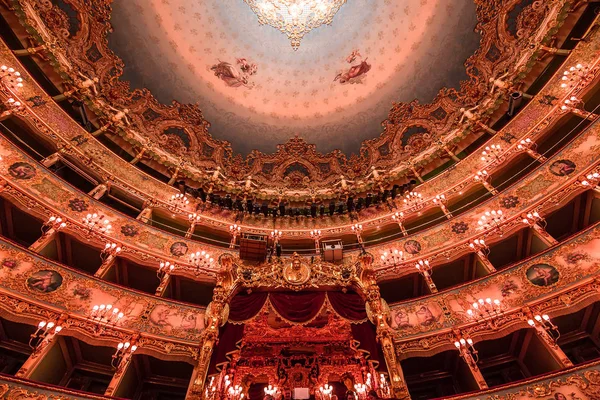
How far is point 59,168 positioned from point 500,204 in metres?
17.3

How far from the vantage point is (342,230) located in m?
15.8

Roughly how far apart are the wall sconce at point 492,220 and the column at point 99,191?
15050mm

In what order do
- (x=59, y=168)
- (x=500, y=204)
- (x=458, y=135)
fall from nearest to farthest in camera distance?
(x=500, y=204), (x=59, y=168), (x=458, y=135)

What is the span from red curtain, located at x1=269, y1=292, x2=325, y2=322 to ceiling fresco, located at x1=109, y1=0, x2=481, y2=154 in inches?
515

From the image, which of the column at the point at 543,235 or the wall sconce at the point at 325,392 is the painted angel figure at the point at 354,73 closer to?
the column at the point at 543,235

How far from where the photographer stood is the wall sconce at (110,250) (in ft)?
36.2

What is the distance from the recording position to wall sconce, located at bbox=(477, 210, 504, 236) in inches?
446

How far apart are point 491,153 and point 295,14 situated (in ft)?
48.5

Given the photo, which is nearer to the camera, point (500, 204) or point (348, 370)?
point (348, 370)

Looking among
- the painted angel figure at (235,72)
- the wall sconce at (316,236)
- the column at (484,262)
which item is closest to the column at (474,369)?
the column at (484,262)

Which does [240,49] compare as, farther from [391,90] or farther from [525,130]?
[525,130]

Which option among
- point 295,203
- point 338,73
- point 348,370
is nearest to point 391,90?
point 338,73

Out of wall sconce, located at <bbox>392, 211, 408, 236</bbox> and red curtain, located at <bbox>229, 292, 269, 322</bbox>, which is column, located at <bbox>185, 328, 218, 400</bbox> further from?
wall sconce, located at <bbox>392, 211, 408, 236</bbox>

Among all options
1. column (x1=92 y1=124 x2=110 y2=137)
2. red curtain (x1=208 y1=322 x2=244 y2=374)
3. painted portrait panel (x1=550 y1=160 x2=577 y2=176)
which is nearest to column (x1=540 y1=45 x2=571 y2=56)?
painted portrait panel (x1=550 y1=160 x2=577 y2=176)
